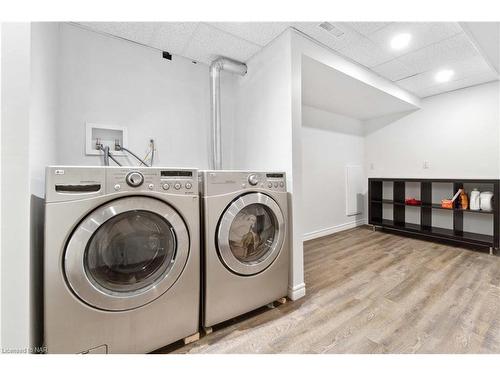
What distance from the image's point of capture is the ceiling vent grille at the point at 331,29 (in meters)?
1.61

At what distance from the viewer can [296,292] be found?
1.61m

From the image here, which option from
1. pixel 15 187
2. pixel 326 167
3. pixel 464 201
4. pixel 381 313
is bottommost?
pixel 381 313

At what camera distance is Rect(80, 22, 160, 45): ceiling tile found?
1583 millimetres

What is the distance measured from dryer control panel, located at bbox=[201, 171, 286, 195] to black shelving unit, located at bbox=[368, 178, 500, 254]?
2769 millimetres

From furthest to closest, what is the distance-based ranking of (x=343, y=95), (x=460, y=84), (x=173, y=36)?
1. (x=460, y=84)
2. (x=343, y=95)
3. (x=173, y=36)

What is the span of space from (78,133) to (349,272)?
270 cm

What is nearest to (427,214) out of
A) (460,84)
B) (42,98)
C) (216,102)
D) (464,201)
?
(464,201)

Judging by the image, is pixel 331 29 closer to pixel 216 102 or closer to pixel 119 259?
pixel 216 102

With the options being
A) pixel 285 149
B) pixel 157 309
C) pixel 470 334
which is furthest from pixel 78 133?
pixel 470 334

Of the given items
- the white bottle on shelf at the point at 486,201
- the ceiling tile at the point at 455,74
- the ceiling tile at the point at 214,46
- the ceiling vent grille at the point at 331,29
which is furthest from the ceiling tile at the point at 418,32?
the white bottle on shelf at the point at 486,201

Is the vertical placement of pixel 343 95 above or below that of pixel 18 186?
above

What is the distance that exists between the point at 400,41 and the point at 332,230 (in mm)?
2590

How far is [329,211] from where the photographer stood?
3.42 m

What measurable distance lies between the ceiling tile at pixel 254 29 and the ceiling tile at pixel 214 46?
0.19ft
